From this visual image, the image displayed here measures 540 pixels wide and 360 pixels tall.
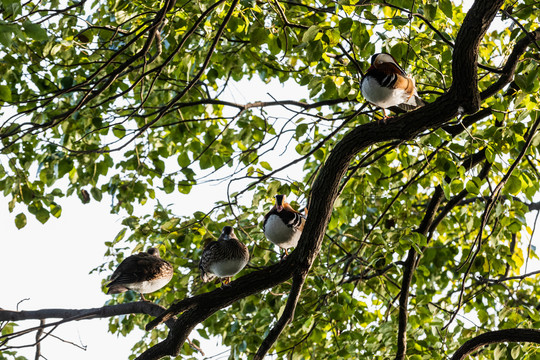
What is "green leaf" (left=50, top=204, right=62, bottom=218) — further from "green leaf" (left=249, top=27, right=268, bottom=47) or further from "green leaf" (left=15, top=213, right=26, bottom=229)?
"green leaf" (left=249, top=27, right=268, bottom=47)

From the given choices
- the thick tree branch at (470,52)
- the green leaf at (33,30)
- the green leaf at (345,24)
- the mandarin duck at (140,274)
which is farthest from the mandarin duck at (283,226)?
the green leaf at (33,30)

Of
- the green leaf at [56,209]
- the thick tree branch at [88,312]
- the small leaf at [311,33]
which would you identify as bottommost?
the thick tree branch at [88,312]

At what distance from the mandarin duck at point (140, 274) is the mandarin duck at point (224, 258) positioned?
60 cm

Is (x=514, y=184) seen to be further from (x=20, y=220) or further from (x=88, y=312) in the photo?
(x=20, y=220)

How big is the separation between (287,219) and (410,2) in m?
1.59

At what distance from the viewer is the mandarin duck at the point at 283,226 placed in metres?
4.07

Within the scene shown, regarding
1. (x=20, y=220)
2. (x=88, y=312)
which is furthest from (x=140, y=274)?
(x=20, y=220)

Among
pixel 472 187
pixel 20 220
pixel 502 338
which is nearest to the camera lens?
pixel 502 338

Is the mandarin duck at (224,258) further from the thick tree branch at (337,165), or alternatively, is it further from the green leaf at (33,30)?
the green leaf at (33,30)

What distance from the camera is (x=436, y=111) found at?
9.29 feet

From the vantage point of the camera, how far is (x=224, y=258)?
13.2ft

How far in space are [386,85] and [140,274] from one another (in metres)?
2.32

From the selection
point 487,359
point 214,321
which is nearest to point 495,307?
point 487,359

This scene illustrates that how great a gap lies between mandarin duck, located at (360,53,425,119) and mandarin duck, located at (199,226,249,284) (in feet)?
4.42
